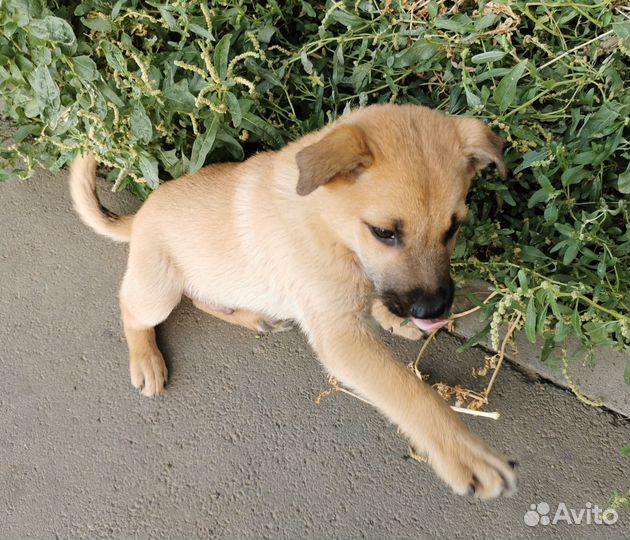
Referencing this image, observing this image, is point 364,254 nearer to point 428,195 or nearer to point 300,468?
point 428,195

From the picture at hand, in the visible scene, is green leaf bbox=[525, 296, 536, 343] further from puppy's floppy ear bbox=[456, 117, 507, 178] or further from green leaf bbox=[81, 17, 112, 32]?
green leaf bbox=[81, 17, 112, 32]

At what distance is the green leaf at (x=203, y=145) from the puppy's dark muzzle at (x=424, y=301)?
4.50ft

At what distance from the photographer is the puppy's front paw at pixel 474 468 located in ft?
8.77

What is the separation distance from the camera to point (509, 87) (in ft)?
9.82

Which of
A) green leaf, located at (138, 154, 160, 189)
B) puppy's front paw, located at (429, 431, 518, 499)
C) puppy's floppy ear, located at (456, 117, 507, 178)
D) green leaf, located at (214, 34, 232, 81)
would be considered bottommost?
puppy's front paw, located at (429, 431, 518, 499)

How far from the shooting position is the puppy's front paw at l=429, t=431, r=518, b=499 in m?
2.67

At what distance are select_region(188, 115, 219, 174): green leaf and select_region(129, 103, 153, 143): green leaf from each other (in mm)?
263

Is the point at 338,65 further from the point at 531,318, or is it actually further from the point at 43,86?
the point at 531,318

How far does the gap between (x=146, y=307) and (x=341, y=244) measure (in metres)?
1.37

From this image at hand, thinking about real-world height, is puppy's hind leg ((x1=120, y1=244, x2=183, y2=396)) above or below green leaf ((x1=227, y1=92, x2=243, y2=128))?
below

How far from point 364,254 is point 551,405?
68.1 inches

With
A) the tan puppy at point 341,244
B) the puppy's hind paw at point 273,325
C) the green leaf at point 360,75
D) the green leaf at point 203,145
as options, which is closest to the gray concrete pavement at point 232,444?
the puppy's hind paw at point 273,325

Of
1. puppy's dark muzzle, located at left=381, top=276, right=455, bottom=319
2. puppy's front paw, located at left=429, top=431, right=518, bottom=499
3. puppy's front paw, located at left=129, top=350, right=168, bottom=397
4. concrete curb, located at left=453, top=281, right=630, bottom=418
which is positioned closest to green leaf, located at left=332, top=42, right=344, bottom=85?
concrete curb, located at left=453, top=281, right=630, bottom=418

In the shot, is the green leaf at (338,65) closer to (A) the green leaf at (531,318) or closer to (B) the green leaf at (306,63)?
(B) the green leaf at (306,63)
